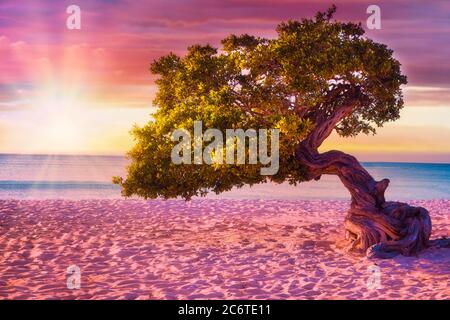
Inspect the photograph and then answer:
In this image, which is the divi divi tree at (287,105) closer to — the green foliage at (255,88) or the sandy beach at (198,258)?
the green foliage at (255,88)

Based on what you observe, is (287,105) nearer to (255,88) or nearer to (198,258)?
(255,88)

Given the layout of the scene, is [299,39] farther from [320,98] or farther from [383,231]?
[383,231]

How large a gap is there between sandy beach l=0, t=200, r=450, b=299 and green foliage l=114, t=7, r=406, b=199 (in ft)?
6.91

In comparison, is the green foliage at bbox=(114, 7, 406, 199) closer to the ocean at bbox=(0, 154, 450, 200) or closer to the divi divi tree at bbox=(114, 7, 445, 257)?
the divi divi tree at bbox=(114, 7, 445, 257)

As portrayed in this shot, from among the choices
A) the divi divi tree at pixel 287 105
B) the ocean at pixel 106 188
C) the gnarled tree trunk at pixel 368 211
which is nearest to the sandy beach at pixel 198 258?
the gnarled tree trunk at pixel 368 211

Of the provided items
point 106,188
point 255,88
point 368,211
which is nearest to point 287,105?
point 255,88

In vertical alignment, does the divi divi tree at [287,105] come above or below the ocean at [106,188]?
above

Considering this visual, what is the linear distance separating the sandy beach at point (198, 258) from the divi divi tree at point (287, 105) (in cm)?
150

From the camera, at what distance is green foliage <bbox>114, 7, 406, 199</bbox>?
38.2ft

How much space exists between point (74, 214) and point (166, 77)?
10.0 m

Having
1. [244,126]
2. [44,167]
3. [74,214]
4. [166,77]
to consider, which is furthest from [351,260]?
[44,167]

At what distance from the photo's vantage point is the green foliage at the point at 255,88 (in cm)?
1164

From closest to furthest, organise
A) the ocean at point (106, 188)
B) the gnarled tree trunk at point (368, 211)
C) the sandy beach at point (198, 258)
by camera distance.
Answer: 1. the sandy beach at point (198, 258)
2. the gnarled tree trunk at point (368, 211)
3. the ocean at point (106, 188)

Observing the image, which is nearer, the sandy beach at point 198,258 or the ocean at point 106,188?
the sandy beach at point 198,258
